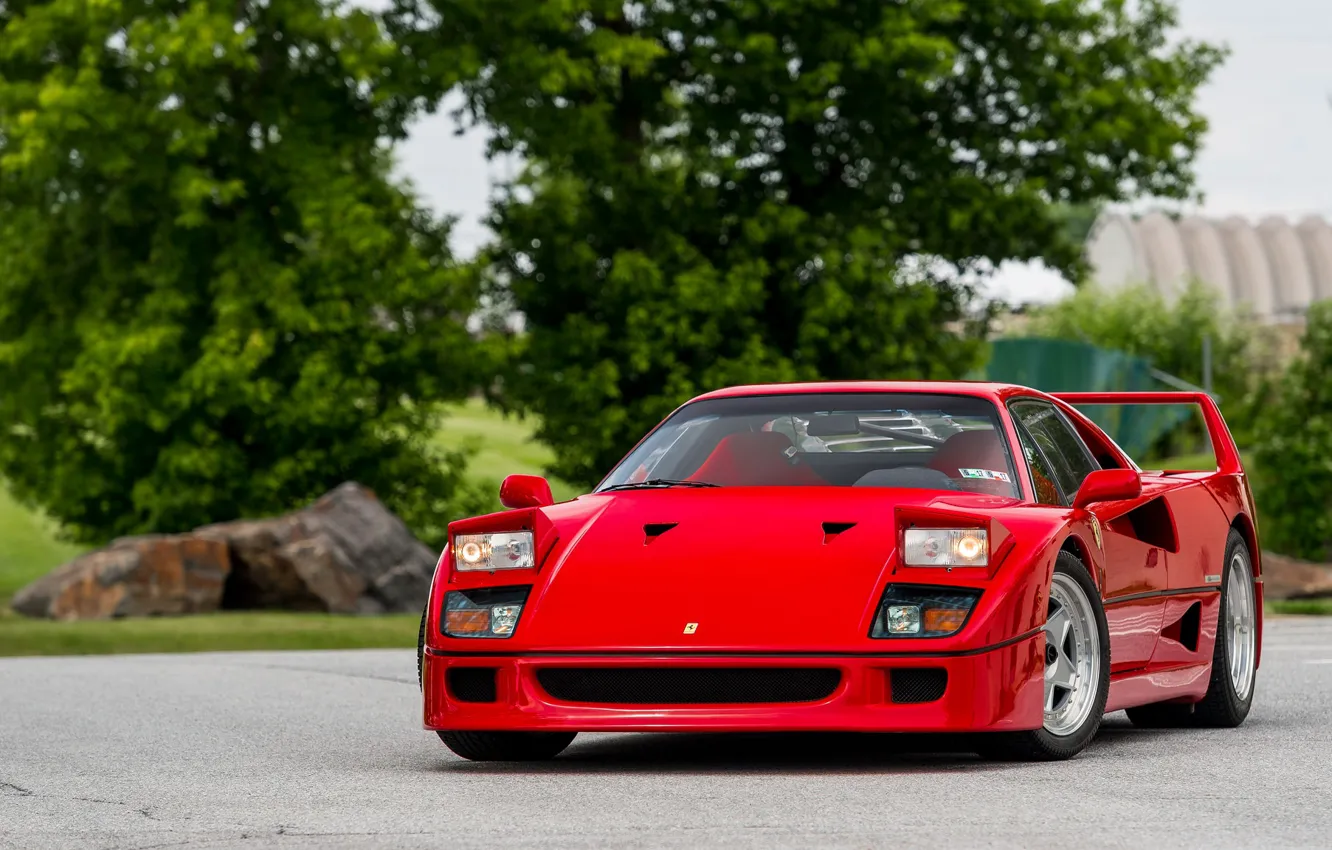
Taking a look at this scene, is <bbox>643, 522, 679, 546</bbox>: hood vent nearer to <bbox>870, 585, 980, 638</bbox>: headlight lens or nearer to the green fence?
<bbox>870, 585, 980, 638</bbox>: headlight lens

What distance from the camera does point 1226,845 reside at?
5465mm

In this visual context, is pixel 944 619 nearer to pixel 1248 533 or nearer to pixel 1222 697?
pixel 1222 697

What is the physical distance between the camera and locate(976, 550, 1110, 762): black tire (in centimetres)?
716

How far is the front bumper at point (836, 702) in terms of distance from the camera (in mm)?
6758

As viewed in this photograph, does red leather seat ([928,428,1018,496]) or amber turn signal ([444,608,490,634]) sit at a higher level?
red leather seat ([928,428,1018,496])

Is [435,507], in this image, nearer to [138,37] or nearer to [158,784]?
[138,37]

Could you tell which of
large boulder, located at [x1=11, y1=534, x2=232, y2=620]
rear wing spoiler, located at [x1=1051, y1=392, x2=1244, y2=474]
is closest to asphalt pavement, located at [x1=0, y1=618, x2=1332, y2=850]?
rear wing spoiler, located at [x1=1051, y1=392, x2=1244, y2=474]

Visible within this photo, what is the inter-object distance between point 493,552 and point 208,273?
24282mm

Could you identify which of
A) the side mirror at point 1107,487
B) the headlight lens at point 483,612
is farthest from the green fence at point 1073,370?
the headlight lens at point 483,612

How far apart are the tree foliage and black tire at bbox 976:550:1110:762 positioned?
76.8 feet

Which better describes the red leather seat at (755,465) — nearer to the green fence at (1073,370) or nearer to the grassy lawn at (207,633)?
the grassy lawn at (207,633)

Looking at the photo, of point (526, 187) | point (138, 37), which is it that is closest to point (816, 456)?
point (138, 37)

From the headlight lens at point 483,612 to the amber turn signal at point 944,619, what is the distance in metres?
1.32

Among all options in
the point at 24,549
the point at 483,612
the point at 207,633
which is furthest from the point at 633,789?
the point at 24,549
